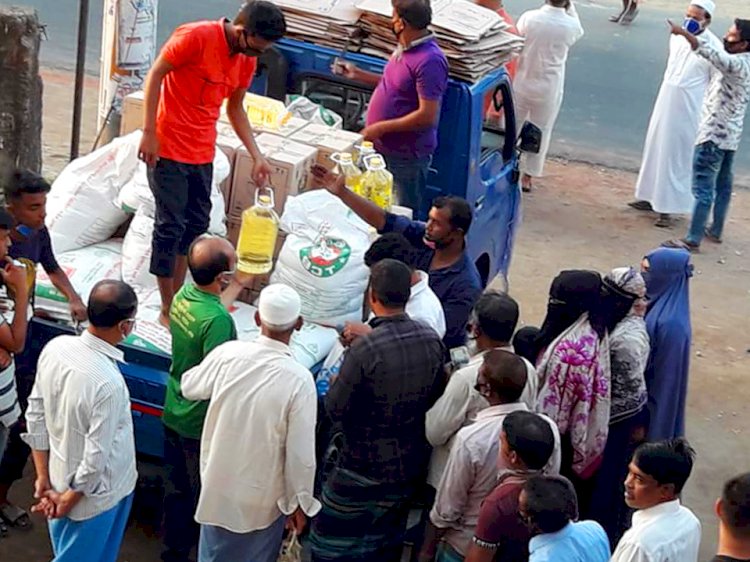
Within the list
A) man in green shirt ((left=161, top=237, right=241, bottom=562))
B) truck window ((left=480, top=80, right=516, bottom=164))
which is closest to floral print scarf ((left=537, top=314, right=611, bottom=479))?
man in green shirt ((left=161, top=237, right=241, bottom=562))

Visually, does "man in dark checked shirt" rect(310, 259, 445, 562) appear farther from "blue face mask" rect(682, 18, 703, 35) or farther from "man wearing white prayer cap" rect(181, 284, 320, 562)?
"blue face mask" rect(682, 18, 703, 35)

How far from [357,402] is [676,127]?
6.38 meters

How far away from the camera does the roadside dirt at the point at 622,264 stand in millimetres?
6379

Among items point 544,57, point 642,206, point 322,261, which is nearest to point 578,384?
point 322,261

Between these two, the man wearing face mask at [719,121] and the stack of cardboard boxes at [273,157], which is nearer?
the stack of cardboard boxes at [273,157]

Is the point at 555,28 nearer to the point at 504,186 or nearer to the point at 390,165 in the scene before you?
the point at 504,186

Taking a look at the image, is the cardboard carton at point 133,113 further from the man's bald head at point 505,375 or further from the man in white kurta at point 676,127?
the man in white kurta at point 676,127

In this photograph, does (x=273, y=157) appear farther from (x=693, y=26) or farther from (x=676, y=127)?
(x=676, y=127)

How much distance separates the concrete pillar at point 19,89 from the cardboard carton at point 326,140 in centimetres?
204

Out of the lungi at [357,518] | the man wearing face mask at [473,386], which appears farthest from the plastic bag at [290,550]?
the man wearing face mask at [473,386]

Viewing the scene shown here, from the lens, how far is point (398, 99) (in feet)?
21.0

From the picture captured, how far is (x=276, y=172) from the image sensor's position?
556 centimetres

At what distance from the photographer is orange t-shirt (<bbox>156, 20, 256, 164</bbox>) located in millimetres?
5074

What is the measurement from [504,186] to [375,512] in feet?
10.2
